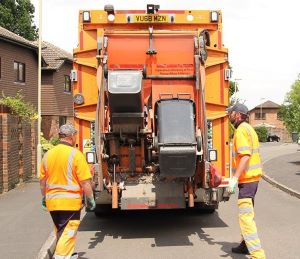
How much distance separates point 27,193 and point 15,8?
40499 millimetres

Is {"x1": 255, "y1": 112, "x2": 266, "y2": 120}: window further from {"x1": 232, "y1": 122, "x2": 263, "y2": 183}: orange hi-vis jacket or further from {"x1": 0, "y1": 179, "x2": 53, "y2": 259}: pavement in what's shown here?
{"x1": 232, "y1": 122, "x2": 263, "y2": 183}: orange hi-vis jacket

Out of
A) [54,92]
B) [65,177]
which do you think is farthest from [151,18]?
[54,92]

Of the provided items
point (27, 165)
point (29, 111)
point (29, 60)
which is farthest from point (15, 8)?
point (27, 165)

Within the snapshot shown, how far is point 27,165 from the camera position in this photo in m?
16.2

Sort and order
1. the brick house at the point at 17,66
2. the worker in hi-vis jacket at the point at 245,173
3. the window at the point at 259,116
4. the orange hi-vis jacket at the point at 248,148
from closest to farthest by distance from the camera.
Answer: the worker in hi-vis jacket at the point at 245,173, the orange hi-vis jacket at the point at 248,148, the brick house at the point at 17,66, the window at the point at 259,116

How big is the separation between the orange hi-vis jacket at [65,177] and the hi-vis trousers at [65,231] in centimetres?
8

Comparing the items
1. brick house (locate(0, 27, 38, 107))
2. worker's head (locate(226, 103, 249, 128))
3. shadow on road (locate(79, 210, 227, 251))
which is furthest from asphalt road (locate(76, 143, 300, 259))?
brick house (locate(0, 27, 38, 107))

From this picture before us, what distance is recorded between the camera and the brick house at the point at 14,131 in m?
13.0

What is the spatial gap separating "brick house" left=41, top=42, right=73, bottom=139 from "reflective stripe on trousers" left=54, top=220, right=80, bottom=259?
85.8 feet

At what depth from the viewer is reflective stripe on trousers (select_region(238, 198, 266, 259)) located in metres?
6.07

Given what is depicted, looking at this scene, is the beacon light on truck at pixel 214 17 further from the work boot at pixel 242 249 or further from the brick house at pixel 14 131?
the brick house at pixel 14 131

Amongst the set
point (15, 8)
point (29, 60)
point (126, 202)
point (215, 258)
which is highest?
point (15, 8)

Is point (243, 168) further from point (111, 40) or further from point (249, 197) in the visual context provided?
point (111, 40)

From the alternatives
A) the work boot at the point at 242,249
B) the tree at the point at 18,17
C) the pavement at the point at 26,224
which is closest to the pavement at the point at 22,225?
the pavement at the point at 26,224
